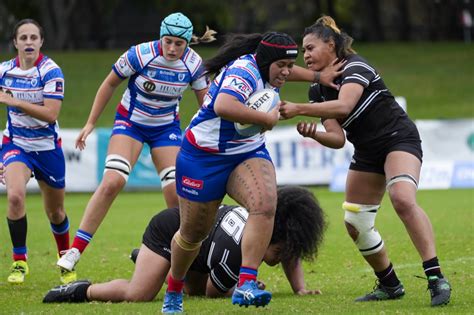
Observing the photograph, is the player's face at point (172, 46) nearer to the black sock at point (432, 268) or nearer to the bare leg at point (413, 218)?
the bare leg at point (413, 218)

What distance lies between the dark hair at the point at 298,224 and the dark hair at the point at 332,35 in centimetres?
120

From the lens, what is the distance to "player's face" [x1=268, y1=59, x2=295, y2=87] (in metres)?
7.02

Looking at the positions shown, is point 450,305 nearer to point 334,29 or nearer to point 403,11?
point 334,29

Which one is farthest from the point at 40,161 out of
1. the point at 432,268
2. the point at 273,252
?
the point at 432,268

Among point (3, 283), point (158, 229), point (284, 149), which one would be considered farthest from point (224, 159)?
point (284, 149)

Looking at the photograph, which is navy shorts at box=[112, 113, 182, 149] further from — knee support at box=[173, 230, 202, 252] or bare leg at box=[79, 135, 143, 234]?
knee support at box=[173, 230, 202, 252]

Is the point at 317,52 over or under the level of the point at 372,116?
over

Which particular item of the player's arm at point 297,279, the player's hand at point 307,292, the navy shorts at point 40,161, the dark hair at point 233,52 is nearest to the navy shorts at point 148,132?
the navy shorts at point 40,161

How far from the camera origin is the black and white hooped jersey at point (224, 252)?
7.97 metres

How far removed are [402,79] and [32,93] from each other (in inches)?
1140

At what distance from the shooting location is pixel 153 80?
970 centimetres

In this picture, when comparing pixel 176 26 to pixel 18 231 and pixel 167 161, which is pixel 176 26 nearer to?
pixel 167 161

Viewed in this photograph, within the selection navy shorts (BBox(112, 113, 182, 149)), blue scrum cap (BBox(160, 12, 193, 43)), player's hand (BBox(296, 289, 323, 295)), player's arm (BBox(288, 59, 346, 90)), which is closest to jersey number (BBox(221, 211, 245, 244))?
player's hand (BBox(296, 289, 323, 295))

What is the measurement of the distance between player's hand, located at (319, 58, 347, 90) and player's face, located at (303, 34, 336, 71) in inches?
2.3
